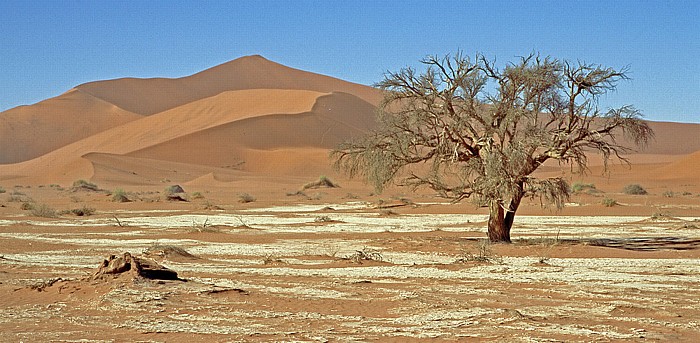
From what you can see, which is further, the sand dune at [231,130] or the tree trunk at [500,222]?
the sand dune at [231,130]

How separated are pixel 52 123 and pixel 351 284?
376 feet

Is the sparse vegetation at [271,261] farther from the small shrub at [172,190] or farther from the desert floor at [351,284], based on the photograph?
the small shrub at [172,190]

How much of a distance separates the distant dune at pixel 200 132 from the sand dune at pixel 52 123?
0.14 m

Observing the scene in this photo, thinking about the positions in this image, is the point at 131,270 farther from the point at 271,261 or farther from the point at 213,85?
the point at 213,85

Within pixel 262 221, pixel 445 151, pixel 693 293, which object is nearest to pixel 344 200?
pixel 262 221

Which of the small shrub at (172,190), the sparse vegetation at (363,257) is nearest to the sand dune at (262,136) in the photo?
the small shrub at (172,190)

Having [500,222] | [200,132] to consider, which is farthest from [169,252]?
[200,132]

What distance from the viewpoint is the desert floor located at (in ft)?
30.9

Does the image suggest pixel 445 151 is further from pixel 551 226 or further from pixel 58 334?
pixel 58 334

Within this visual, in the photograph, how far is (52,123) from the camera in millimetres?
119812

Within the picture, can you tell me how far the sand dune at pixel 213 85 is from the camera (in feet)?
435

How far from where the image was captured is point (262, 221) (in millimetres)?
29750

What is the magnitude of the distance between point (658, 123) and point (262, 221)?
143924 millimetres

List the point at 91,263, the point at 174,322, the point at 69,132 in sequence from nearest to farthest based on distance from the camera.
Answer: the point at 174,322 < the point at 91,263 < the point at 69,132
